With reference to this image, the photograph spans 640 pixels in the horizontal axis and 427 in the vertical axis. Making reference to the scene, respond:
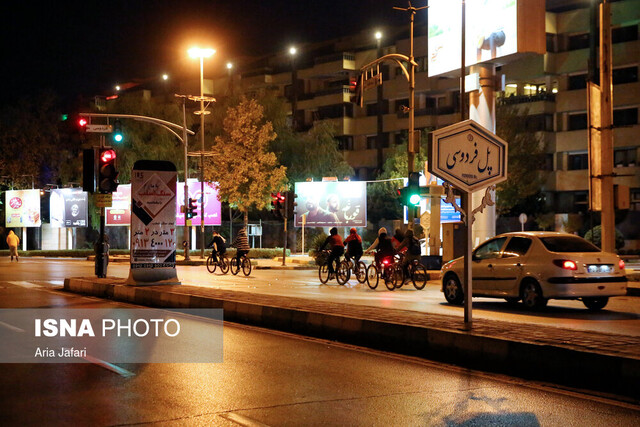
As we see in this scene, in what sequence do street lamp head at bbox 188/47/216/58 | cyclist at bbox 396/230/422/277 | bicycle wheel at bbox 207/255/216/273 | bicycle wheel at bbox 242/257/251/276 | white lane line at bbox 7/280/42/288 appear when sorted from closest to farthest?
cyclist at bbox 396/230/422/277
white lane line at bbox 7/280/42/288
bicycle wheel at bbox 242/257/251/276
bicycle wheel at bbox 207/255/216/273
street lamp head at bbox 188/47/216/58

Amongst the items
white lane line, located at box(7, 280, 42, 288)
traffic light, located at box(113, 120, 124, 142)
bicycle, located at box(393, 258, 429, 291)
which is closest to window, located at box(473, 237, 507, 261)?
bicycle, located at box(393, 258, 429, 291)

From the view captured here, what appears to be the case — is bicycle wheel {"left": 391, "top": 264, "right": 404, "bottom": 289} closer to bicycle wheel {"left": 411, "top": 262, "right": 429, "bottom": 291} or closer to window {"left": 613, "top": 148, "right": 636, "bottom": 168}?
bicycle wheel {"left": 411, "top": 262, "right": 429, "bottom": 291}

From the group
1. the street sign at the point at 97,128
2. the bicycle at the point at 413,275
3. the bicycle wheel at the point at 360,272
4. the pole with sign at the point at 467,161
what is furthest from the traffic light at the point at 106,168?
the pole with sign at the point at 467,161

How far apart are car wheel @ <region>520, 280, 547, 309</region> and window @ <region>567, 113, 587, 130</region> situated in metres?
46.1

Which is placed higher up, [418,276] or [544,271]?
[544,271]

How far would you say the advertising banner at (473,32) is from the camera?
2987 centimetres

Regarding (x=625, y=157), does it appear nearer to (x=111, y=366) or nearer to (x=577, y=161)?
(x=577, y=161)

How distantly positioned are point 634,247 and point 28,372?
51.5 m

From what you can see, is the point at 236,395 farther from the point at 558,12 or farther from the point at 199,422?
the point at 558,12

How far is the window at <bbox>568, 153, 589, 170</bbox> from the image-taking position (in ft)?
198

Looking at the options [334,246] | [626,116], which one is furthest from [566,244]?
[626,116]

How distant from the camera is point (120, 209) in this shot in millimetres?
59844

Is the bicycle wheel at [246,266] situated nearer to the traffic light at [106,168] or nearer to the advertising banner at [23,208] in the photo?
the traffic light at [106,168]

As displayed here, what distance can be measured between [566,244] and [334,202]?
36.5 meters
